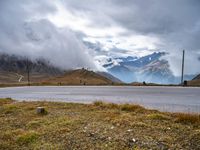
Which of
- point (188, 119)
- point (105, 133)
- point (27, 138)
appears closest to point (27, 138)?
point (27, 138)

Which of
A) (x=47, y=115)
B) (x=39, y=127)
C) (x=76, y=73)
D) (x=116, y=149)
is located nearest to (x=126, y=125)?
(x=116, y=149)

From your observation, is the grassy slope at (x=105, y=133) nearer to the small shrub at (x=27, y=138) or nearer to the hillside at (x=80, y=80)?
the small shrub at (x=27, y=138)

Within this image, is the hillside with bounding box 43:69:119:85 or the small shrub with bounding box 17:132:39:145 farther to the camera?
the hillside with bounding box 43:69:119:85

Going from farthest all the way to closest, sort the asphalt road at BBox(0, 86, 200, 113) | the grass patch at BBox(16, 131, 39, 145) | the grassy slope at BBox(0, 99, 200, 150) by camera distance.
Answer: the asphalt road at BBox(0, 86, 200, 113)
the grass patch at BBox(16, 131, 39, 145)
the grassy slope at BBox(0, 99, 200, 150)

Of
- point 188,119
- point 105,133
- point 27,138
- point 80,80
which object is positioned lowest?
point 27,138

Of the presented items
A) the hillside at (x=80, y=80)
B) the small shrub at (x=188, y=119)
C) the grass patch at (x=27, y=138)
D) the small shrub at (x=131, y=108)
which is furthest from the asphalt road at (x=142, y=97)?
the hillside at (x=80, y=80)

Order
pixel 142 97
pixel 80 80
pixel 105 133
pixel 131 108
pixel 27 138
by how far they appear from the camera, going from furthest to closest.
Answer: pixel 80 80 → pixel 142 97 → pixel 131 108 → pixel 105 133 → pixel 27 138

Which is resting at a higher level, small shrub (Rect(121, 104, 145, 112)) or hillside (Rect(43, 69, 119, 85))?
hillside (Rect(43, 69, 119, 85))

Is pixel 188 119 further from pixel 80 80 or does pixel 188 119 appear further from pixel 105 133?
pixel 80 80

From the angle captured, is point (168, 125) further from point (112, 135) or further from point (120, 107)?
point (120, 107)

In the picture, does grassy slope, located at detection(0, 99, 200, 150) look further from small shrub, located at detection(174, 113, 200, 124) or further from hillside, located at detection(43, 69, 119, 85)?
hillside, located at detection(43, 69, 119, 85)

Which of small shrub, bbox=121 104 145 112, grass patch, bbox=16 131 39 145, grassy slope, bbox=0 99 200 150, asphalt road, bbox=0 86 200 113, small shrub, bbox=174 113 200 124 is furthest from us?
asphalt road, bbox=0 86 200 113

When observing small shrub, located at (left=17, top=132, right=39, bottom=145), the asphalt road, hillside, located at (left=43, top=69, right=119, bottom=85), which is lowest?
small shrub, located at (left=17, top=132, right=39, bottom=145)

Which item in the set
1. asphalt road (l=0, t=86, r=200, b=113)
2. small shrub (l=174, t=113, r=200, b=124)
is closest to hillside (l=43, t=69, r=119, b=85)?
asphalt road (l=0, t=86, r=200, b=113)
